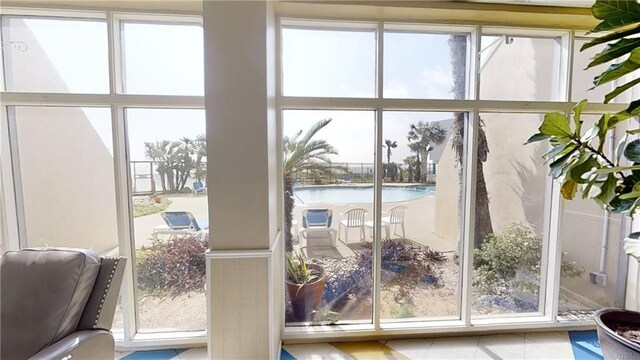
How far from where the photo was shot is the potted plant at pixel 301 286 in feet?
8.39

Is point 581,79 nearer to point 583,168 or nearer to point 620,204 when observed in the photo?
point 583,168

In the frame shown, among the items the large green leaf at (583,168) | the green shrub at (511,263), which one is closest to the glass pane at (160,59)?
the large green leaf at (583,168)

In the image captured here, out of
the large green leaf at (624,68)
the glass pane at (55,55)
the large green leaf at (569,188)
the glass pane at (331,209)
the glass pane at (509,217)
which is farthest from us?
the glass pane at (509,217)

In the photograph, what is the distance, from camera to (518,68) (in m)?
2.59

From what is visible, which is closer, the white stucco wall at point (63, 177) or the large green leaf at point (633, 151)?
the large green leaf at point (633, 151)

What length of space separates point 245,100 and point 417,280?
7.26 ft

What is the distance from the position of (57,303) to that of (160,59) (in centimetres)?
191

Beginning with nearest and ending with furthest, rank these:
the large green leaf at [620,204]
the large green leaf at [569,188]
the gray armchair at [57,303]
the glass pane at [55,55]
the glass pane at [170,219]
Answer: the gray armchair at [57,303] < the large green leaf at [620,204] < the large green leaf at [569,188] < the glass pane at [55,55] < the glass pane at [170,219]

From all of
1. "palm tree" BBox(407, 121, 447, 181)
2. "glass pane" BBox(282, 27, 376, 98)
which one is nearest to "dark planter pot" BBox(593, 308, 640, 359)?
"palm tree" BBox(407, 121, 447, 181)

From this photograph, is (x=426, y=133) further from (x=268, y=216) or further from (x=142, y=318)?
(x=142, y=318)

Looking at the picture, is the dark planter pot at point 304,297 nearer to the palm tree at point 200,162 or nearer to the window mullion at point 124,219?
the palm tree at point 200,162

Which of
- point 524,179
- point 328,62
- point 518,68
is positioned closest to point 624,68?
point 518,68

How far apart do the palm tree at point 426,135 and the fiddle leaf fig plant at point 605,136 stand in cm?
84

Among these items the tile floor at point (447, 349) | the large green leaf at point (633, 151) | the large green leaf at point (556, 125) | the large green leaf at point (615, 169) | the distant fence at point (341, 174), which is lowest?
the tile floor at point (447, 349)
